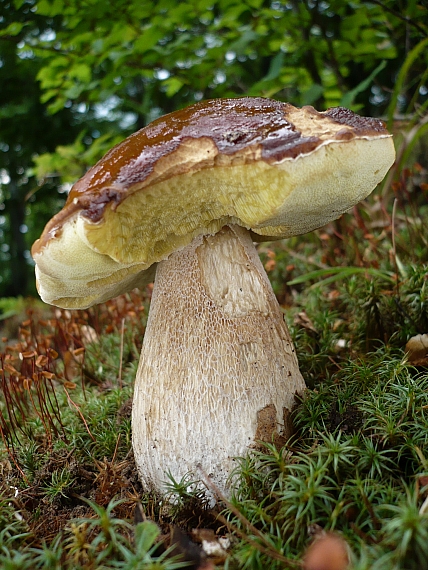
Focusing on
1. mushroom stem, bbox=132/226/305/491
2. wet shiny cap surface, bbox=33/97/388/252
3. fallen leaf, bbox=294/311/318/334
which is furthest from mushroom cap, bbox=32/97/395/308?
fallen leaf, bbox=294/311/318/334

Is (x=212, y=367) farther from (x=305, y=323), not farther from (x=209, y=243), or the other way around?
(x=305, y=323)

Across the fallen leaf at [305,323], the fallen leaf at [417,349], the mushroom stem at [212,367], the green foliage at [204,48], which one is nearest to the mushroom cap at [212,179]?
the mushroom stem at [212,367]

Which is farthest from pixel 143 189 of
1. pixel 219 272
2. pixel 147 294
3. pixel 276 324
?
pixel 147 294

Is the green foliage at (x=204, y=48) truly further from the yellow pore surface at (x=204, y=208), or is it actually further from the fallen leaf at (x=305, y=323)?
the yellow pore surface at (x=204, y=208)

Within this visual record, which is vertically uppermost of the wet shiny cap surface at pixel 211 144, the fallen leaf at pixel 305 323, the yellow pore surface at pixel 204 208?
the wet shiny cap surface at pixel 211 144

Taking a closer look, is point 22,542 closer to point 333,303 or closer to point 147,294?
point 333,303

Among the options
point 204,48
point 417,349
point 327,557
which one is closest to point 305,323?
point 417,349

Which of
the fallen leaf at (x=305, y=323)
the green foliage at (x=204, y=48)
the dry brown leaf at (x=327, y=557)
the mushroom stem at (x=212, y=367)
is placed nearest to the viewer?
the dry brown leaf at (x=327, y=557)

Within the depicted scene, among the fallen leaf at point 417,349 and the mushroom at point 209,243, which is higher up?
the mushroom at point 209,243

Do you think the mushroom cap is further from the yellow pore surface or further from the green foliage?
the green foliage
